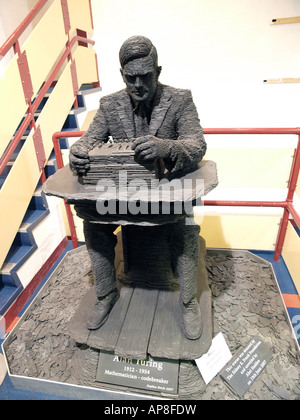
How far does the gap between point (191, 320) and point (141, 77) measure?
132 centimetres

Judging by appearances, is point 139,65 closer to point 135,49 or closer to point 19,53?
point 135,49

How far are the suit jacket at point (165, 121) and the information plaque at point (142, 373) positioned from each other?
110 centimetres

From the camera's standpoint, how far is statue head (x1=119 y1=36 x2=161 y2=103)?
1.20 meters

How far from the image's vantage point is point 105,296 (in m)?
1.64

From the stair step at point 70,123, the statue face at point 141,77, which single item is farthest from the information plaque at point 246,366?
the stair step at point 70,123

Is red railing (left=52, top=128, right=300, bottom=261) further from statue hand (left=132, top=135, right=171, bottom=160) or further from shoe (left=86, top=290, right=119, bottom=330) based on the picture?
shoe (left=86, top=290, right=119, bottom=330)

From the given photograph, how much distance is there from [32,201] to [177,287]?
1664mm

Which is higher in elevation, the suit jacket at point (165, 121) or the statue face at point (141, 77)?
the statue face at point (141, 77)

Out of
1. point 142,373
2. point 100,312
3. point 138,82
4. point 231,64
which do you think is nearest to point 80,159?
point 138,82

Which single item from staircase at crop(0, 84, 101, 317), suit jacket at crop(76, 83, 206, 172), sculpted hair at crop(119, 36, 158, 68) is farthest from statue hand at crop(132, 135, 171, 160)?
staircase at crop(0, 84, 101, 317)

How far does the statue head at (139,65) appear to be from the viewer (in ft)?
3.94

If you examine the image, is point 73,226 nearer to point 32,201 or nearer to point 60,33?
point 32,201

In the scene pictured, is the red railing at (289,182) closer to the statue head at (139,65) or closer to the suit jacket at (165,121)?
the suit jacket at (165,121)
